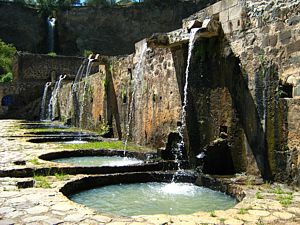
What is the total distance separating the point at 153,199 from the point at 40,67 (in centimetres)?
2950

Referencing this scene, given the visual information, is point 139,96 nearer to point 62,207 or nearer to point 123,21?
point 62,207

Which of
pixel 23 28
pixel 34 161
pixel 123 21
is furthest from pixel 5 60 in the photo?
pixel 34 161

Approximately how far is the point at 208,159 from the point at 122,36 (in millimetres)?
43040

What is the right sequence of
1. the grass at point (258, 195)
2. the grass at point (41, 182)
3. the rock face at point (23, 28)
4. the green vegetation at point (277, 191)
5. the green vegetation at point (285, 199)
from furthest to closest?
1. the rock face at point (23, 28)
2. the grass at point (41, 182)
3. the green vegetation at point (277, 191)
4. the grass at point (258, 195)
5. the green vegetation at point (285, 199)

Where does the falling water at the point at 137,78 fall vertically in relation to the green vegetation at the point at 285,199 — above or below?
above

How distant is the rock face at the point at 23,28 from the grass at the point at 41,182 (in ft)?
135

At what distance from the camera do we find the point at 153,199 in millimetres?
5164

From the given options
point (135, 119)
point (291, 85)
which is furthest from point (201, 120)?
point (135, 119)

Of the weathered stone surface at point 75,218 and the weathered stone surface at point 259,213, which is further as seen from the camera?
the weathered stone surface at point 259,213

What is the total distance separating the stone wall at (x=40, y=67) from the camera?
32312 millimetres

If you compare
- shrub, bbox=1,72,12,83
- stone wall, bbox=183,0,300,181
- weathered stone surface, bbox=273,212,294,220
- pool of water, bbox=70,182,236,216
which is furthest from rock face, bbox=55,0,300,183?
shrub, bbox=1,72,12,83

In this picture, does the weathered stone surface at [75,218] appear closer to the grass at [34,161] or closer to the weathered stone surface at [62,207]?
the weathered stone surface at [62,207]

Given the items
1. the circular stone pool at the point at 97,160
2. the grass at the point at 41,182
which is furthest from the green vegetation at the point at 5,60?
the grass at the point at 41,182

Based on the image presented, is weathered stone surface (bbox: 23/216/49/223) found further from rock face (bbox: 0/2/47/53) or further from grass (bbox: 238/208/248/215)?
rock face (bbox: 0/2/47/53)
